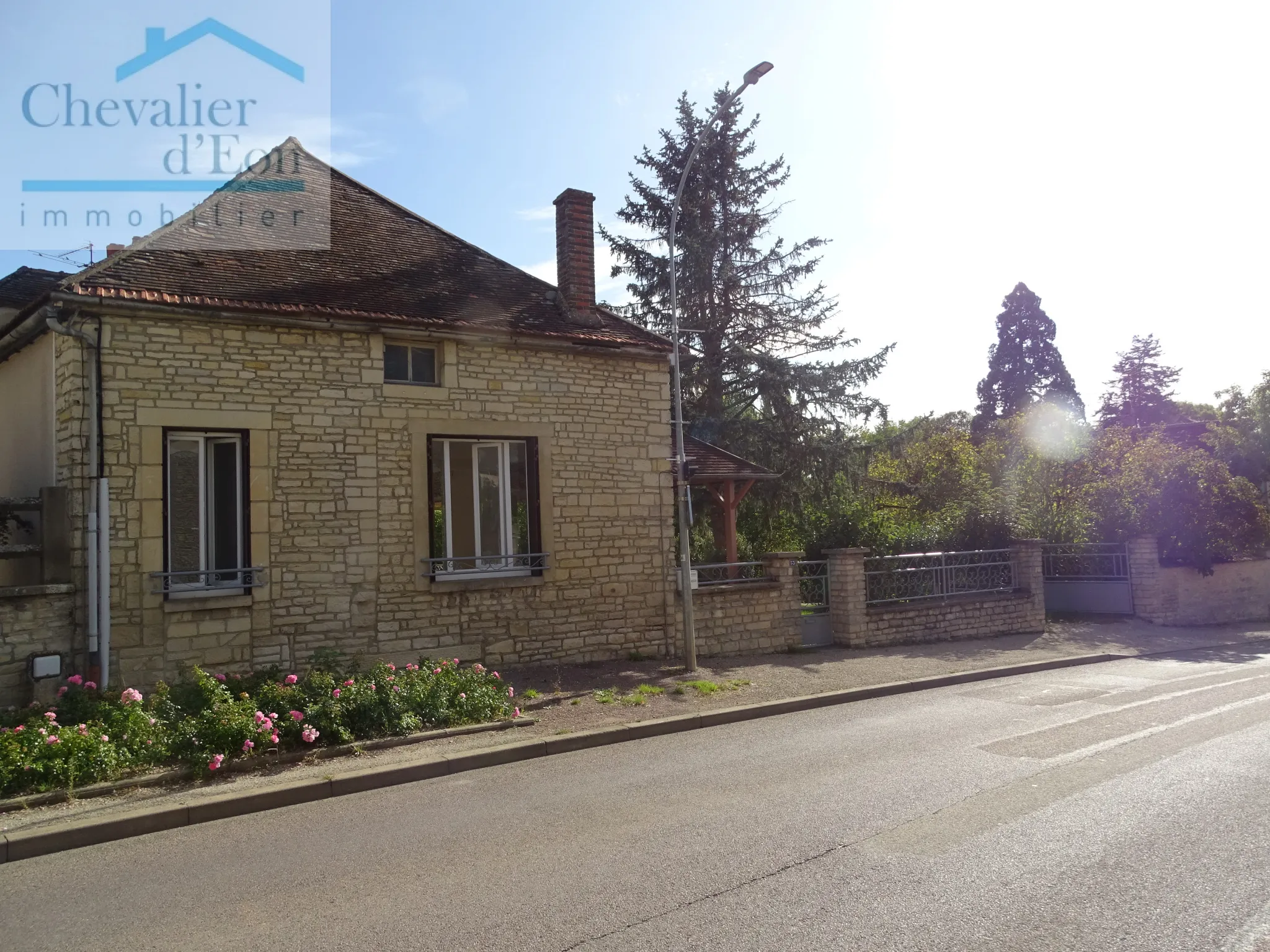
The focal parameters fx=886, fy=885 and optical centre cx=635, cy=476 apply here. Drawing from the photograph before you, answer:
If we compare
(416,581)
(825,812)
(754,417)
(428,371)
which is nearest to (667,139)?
(754,417)

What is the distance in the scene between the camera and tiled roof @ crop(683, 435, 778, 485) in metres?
15.7

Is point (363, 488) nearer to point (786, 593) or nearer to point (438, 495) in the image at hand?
point (438, 495)

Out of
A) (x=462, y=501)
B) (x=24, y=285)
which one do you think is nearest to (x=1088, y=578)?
(x=462, y=501)

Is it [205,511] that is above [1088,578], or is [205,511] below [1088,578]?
above

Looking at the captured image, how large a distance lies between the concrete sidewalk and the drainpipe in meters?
2.91

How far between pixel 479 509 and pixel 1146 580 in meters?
13.8

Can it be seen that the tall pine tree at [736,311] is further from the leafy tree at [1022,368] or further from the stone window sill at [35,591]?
the leafy tree at [1022,368]

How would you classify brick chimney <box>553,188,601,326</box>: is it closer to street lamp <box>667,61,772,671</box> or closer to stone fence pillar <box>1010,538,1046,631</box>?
street lamp <box>667,61,772,671</box>

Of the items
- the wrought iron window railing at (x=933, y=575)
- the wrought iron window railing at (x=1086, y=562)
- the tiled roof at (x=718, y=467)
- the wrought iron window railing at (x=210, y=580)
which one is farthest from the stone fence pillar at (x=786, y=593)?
the wrought iron window railing at (x=1086, y=562)

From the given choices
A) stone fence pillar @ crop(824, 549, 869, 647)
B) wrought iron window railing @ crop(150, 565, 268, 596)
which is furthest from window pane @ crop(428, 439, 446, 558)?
stone fence pillar @ crop(824, 549, 869, 647)

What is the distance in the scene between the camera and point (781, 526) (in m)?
18.5

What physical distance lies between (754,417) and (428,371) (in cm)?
1354

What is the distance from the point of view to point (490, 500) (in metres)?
11.4

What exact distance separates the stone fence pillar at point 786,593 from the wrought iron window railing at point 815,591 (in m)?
0.50
